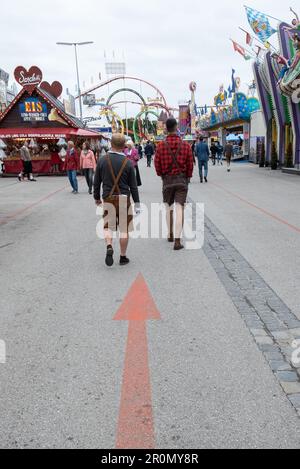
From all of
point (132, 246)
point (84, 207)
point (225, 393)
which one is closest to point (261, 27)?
point (84, 207)

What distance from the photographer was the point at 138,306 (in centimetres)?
452

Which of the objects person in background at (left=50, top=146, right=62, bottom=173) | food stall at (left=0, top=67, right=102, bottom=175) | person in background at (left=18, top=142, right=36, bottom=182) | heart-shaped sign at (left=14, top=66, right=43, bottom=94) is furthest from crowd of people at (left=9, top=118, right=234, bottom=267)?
heart-shaped sign at (left=14, top=66, right=43, bottom=94)

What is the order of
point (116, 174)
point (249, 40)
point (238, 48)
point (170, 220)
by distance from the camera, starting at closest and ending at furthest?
point (116, 174)
point (170, 220)
point (249, 40)
point (238, 48)

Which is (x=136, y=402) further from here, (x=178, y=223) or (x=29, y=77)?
(x=29, y=77)

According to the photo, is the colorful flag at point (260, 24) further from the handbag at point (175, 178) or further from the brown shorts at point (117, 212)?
the brown shorts at point (117, 212)

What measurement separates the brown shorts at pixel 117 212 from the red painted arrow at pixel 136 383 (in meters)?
1.46

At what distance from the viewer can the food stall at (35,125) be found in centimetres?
2525

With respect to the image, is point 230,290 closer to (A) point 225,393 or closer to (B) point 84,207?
(A) point 225,393

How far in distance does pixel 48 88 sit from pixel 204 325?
26.7 m

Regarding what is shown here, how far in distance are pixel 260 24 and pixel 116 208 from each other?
18889mm

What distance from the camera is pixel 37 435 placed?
251 cm

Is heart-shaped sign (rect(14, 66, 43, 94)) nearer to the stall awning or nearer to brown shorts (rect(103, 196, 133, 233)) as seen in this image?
the stall awning

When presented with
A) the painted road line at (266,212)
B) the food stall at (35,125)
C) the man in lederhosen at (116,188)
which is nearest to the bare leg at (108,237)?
the man in lederhosen at (116,188)

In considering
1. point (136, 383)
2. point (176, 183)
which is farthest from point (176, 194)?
point (136, 383)
